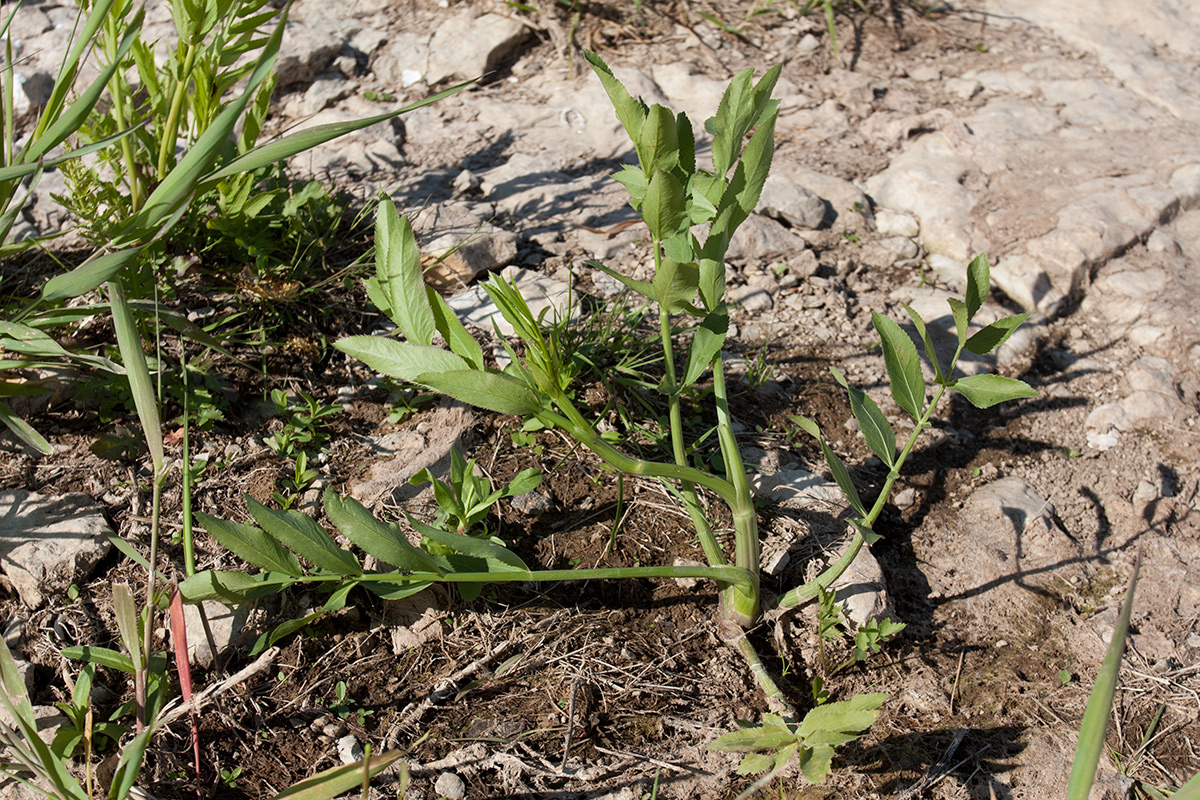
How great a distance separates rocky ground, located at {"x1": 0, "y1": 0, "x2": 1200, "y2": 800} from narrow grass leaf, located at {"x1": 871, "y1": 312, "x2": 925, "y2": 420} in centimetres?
39

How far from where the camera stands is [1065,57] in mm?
3547

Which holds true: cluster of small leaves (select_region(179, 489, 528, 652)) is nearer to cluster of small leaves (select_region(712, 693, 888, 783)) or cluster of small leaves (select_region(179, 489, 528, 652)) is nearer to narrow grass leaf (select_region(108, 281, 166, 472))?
narrow grass leaf (select_region(108, 281, 166, 472))

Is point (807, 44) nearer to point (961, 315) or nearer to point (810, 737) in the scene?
point (961, 315)

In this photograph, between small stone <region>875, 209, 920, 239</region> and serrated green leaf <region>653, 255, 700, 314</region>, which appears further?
small stone <region>875, 209, 920, 239</region>

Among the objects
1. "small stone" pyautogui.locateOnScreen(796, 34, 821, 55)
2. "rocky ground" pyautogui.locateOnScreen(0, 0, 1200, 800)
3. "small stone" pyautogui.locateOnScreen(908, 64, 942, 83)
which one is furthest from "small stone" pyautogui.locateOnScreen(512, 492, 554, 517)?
"small stone" pyautogui.locateOnScreen(908, 64, 942, 83)

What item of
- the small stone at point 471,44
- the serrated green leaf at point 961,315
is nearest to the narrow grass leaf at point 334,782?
the serrated green leaf at point 961,315

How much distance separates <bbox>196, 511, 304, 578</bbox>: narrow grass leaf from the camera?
1.34 metres

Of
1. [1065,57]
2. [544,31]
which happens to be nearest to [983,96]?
[1065,57]

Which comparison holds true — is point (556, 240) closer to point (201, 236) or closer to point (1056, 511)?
point (201, 236)

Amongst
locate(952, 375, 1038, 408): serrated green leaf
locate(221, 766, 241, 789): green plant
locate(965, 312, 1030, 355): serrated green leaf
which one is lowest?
locate(221, 766, 241, 789): green plant

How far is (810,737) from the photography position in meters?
1.31

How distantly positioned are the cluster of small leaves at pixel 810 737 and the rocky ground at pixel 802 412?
169mm

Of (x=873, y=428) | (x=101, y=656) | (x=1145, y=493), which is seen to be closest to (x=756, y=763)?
(x=873, y=428)

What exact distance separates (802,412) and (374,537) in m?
1.20
